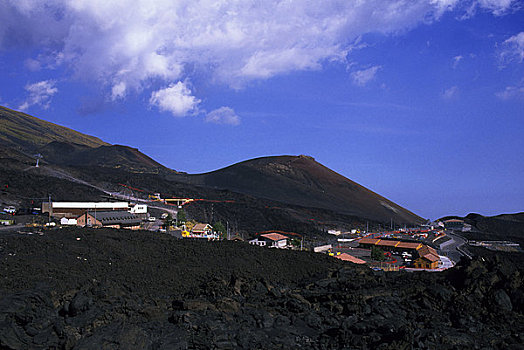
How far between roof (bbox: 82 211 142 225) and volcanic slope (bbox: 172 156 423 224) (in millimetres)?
53928

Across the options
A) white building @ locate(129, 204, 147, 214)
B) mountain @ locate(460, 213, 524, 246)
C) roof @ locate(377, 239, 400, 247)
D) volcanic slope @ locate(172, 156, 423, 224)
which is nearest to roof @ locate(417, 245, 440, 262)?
roof @ locate(377, 239, 400, 247)

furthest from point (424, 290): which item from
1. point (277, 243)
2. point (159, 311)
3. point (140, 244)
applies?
point (277, 243)

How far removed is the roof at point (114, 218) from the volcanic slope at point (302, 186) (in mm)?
53928

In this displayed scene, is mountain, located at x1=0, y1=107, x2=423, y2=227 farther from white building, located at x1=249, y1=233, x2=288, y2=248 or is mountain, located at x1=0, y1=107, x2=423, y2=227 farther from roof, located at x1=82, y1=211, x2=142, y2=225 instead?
roof, located at x1=82, y1=211, x2=142, y2=225

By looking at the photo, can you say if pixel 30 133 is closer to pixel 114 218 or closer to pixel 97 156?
pixel 97 156

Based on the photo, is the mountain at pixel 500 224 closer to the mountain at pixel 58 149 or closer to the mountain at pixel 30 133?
the mountain at pixel 58 149

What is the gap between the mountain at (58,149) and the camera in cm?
12047

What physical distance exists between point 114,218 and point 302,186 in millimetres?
73818

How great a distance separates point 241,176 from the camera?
112 meters

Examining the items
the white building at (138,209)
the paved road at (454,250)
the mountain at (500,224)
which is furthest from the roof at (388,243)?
the mountain at (500,224)

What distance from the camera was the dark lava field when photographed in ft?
33.1

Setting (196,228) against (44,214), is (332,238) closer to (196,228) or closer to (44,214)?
(196,228)

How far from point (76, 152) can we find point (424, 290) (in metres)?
136

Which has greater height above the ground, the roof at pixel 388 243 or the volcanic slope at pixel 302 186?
the volcanic slope at pixel 302 186
